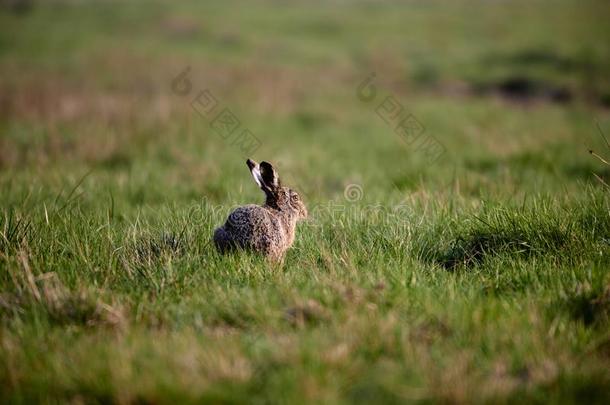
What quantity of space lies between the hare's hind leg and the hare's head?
1.78 ft

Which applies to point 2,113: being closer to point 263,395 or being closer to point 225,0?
point 263,395

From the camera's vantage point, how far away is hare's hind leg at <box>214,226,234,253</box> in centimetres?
380

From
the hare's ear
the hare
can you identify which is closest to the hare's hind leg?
the hare

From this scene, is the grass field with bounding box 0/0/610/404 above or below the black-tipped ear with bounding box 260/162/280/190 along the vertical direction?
below

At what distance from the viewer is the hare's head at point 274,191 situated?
4168 millimetres

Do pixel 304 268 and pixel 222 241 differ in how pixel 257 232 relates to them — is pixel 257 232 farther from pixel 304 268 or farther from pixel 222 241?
pixel 304 268

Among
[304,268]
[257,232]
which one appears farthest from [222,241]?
[304,268]

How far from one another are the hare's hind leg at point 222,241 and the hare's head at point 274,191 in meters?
0.54

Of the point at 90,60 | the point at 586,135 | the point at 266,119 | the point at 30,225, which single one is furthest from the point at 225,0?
the point at 30,225

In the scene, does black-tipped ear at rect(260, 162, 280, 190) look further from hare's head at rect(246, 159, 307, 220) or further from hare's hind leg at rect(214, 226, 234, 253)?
hare's hind leg at rect(214, 226, 234, 253)

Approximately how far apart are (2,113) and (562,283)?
11220 mm

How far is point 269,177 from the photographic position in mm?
4207

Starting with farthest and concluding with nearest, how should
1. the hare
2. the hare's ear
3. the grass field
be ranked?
the hare's ear < the hare < the grass field

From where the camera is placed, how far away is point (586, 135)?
1000cm
